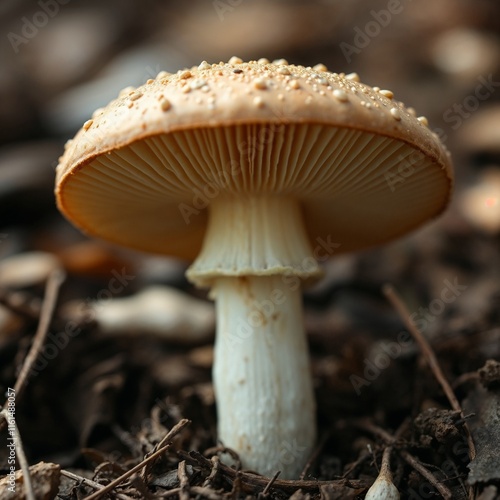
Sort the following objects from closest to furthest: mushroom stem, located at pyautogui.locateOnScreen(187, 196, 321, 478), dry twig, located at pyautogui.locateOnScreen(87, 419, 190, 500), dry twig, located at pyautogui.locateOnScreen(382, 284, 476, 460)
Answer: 1. dry twig, located at pyautogui.locateOnScreen(87, 419, 190, 500)
2. dry twig, located at pyautogui.locateOnScreen(382, 284, 476, 460)
3. mushroom stem, located at pyautogui.locateOnScreen(187, 196, 321, 478)

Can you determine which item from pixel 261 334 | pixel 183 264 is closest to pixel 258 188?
pixel 261 334

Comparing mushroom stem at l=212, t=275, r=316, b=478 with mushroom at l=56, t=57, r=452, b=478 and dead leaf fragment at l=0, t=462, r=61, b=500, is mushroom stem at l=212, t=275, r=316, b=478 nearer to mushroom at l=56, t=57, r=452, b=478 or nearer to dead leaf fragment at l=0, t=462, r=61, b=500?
mushroom at l=56, t=57, r=452, b=478

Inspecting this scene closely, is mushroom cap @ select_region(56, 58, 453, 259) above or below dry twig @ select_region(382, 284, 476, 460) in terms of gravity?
above

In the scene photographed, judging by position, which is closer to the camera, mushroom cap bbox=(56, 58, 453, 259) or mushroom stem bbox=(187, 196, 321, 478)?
mushroom cap bbox=(56, 58, 453, 259)

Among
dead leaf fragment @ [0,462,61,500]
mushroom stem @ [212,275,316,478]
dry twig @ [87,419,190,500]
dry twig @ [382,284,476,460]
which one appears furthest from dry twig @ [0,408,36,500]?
dry twig @ [382,284,476,460]

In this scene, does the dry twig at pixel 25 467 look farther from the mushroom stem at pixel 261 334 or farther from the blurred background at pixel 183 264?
the mushroom stem at pixel 261 334

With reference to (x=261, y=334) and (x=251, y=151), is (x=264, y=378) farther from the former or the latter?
(x=251, y=151)

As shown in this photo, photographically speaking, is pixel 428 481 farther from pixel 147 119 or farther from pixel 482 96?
pixel 482 96

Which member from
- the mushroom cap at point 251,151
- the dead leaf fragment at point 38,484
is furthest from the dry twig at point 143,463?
the mushroom cap at point 251,151
